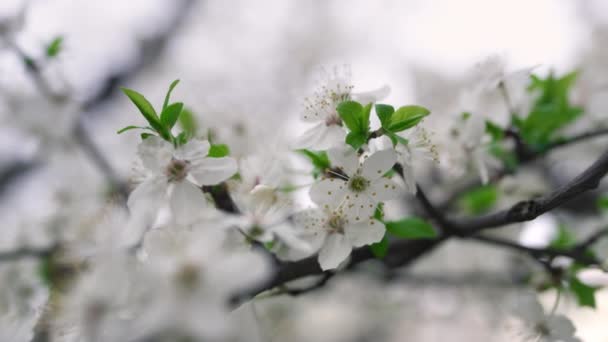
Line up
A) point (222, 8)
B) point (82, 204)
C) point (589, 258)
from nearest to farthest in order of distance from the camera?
point (589, 258) < point (82, 204) < point (222, 8)

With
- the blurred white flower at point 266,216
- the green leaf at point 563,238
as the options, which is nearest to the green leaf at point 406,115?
the blurred white flower at point 266,216

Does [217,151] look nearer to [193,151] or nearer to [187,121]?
[193,151]

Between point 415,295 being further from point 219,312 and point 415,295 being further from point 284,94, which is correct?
point 284,94

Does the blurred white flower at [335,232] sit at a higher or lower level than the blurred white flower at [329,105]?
lower

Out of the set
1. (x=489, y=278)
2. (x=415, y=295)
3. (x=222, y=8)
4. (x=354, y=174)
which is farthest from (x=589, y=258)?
(x=222, y=8)

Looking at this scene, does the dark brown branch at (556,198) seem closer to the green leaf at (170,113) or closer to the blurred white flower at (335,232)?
the blurred white flower at (335,232)

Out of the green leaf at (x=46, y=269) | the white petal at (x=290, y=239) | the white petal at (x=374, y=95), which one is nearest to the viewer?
the white petal at (x=290, y=239)

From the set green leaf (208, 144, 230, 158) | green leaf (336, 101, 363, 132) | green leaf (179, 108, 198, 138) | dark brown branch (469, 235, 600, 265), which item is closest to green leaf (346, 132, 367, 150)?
green leaf (336, 101, 363, 132)
